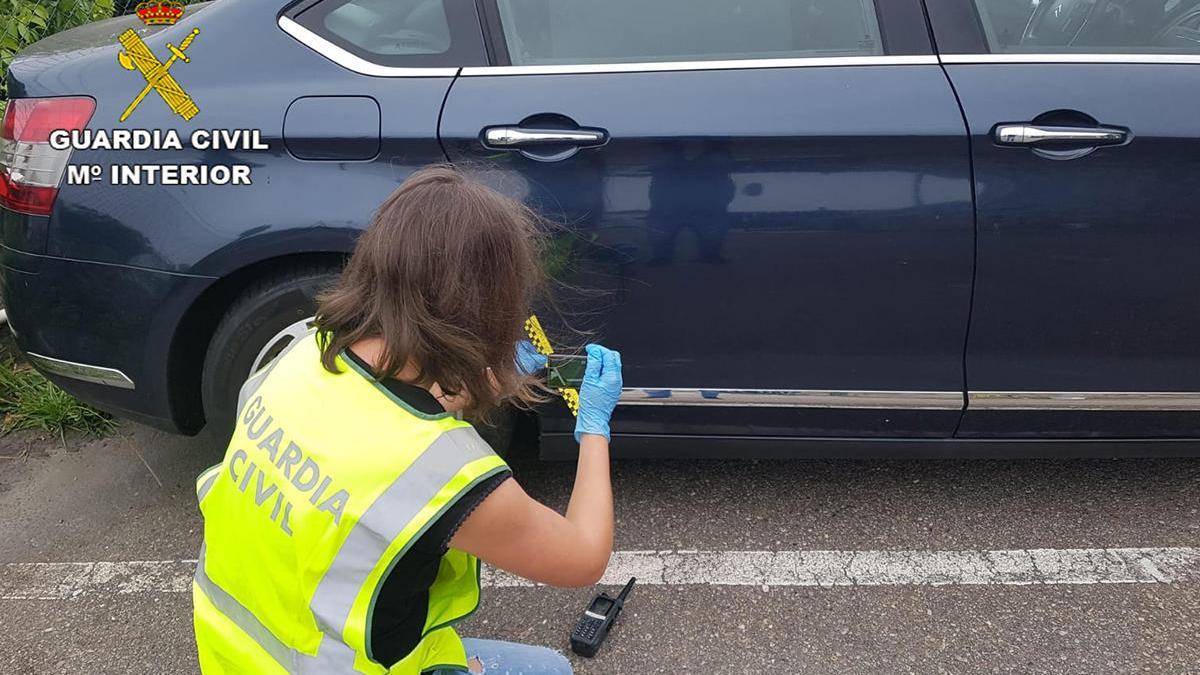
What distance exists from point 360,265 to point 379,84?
1.07 m

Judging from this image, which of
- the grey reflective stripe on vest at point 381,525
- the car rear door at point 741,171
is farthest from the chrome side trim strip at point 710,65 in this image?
the grey reflective stripe on vest at point 381,525

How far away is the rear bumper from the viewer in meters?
2.22

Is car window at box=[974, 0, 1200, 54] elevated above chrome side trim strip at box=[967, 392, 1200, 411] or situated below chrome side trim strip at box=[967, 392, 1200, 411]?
above

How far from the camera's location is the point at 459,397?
127 cm

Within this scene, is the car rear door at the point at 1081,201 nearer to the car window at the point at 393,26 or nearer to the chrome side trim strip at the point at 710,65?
the chrome side trim strip at the point at 710,65

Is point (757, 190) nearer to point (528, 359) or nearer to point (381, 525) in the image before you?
point (528, 359)

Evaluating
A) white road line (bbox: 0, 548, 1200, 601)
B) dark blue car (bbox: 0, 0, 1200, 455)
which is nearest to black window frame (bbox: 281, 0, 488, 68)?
dark blue car (bbox: 0, 0, 1200, 455)

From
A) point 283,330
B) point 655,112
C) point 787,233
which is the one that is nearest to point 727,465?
point 787,233

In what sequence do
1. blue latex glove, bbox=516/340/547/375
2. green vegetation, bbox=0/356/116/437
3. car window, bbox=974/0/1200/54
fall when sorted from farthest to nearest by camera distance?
green vegetation, bbox=0/356/116/437, car window, bbox=974/0/1200/54, blue latex glove, bbox=516/340/547/375

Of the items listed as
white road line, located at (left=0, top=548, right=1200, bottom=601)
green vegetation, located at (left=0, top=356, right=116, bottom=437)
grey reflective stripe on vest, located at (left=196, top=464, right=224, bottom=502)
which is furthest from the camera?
green vegetation, located at (left=0, top=356, right=116, bottom=437)

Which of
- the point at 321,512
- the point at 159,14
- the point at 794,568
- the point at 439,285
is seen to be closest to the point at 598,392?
the point at 439,285

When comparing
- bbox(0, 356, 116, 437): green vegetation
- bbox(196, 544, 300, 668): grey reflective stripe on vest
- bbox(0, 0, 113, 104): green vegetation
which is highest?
bbox(0, 0, 113, 104): green vegetation

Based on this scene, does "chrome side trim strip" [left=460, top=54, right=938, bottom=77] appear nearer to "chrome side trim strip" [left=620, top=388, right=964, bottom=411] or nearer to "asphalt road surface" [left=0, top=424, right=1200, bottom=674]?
"chrome side trim strip" [left=620, top=388, right=964, bottom=411]

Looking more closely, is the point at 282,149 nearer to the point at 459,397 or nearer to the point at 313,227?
the point at 313,227
